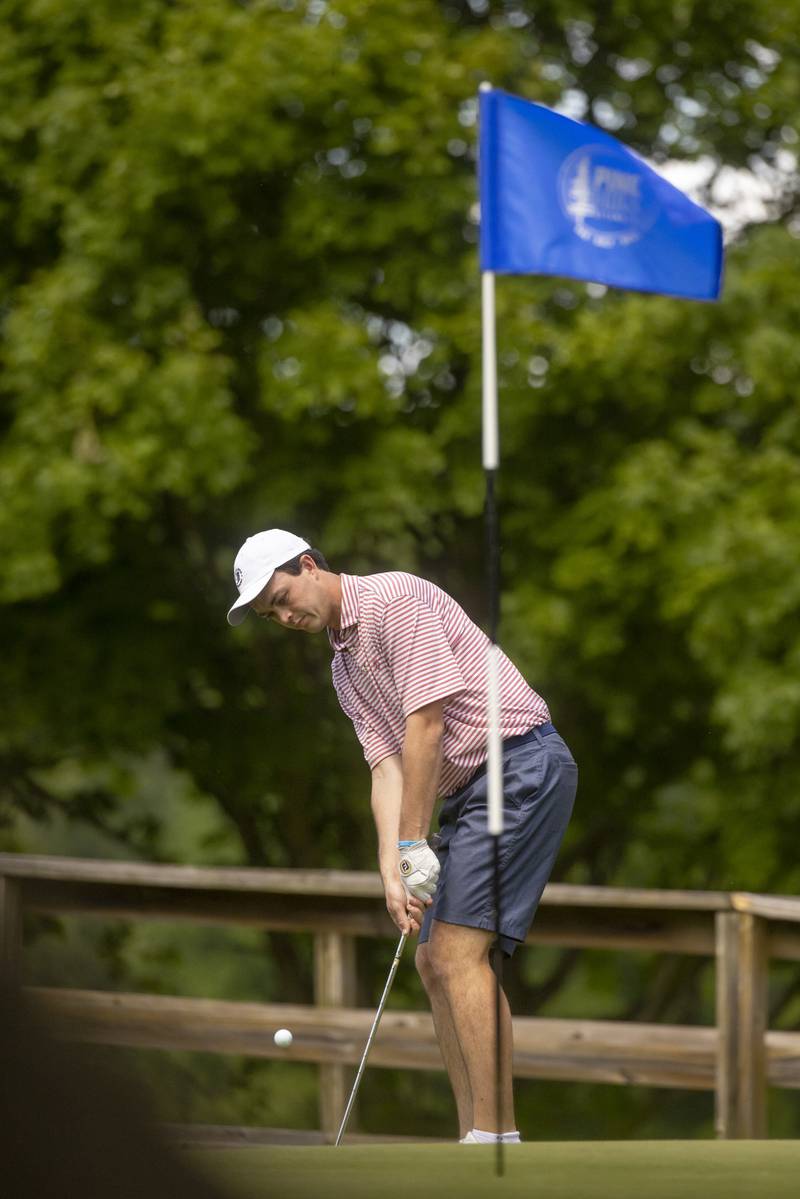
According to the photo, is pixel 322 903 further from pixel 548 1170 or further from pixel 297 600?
pixel 548 1170

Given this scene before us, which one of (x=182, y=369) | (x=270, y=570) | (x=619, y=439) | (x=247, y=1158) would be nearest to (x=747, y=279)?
(x=619, y=439)

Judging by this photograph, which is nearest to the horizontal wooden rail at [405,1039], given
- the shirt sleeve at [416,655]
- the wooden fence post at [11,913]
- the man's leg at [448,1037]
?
the wooden fence post at [11,913]

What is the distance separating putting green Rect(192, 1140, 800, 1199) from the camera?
238 centimetres

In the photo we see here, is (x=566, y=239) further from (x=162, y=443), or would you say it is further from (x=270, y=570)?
(x=162, y=443)

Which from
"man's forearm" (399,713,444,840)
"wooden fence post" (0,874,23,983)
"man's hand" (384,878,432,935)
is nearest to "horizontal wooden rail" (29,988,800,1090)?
"wooden fence post" (0,874,23,983)

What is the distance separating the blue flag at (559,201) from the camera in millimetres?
3914

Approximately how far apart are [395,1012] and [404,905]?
218 cm

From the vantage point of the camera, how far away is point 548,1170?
2.57 meters

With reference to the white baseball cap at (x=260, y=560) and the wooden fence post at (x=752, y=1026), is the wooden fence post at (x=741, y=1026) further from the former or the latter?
the white baseball cap at (x=260, y=560)

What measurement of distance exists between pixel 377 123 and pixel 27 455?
2.37 meters

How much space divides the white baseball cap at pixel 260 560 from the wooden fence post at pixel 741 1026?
2.19 metres

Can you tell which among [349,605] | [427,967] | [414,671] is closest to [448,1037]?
[427,967]

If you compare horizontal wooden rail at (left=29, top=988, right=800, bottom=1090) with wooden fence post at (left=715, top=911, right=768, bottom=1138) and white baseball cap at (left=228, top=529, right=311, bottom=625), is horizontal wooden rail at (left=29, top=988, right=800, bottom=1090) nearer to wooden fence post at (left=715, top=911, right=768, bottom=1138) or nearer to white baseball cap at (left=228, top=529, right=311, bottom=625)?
wooden fence post at (left=715, top=911, right=768, bottom=1138)

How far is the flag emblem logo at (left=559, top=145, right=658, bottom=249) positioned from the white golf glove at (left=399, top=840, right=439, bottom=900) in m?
1.48
